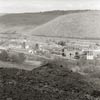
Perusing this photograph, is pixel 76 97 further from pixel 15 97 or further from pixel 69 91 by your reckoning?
pixel 15 97

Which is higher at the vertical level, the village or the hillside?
the hillside

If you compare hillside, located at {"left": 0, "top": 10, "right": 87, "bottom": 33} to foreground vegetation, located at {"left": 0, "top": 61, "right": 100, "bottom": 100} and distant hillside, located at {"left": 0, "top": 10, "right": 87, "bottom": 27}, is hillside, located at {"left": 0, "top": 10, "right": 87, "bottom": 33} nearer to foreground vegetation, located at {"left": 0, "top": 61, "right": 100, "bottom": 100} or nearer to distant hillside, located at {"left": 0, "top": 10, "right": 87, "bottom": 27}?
distant hillside, located at {"left": 0, "top": 10, "right": 87, "bottom": 27}

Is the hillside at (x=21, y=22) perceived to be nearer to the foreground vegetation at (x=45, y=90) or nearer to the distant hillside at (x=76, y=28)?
the distant hillside at (x=76, y=28)

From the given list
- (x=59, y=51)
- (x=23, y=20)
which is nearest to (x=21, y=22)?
(x=23, y=20)

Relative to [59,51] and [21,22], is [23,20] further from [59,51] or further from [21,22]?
[59,51]

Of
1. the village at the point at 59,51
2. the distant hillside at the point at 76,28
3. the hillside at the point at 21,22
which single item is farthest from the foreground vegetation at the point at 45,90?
the hillside at the point at 21,22

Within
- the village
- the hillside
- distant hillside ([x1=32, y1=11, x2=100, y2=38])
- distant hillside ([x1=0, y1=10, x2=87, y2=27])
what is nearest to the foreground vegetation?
the village

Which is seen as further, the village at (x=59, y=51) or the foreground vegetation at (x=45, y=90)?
the village at (x=59, y=51)

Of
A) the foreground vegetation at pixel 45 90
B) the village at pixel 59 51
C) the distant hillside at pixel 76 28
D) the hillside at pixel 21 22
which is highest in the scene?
the hillside at pixel 21 22

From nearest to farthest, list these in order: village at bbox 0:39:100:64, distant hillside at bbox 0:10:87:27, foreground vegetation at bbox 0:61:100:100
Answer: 1. foreground vegetation at bbox 0:61:100:100
2. village at bbox 0:39:100:64
3. distant hillside at bbox 0:10:87:27

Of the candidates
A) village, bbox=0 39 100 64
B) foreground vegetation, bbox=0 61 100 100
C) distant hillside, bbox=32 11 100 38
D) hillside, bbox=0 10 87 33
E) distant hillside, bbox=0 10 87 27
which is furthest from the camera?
distant hillside, bbox=0 10 87 27
